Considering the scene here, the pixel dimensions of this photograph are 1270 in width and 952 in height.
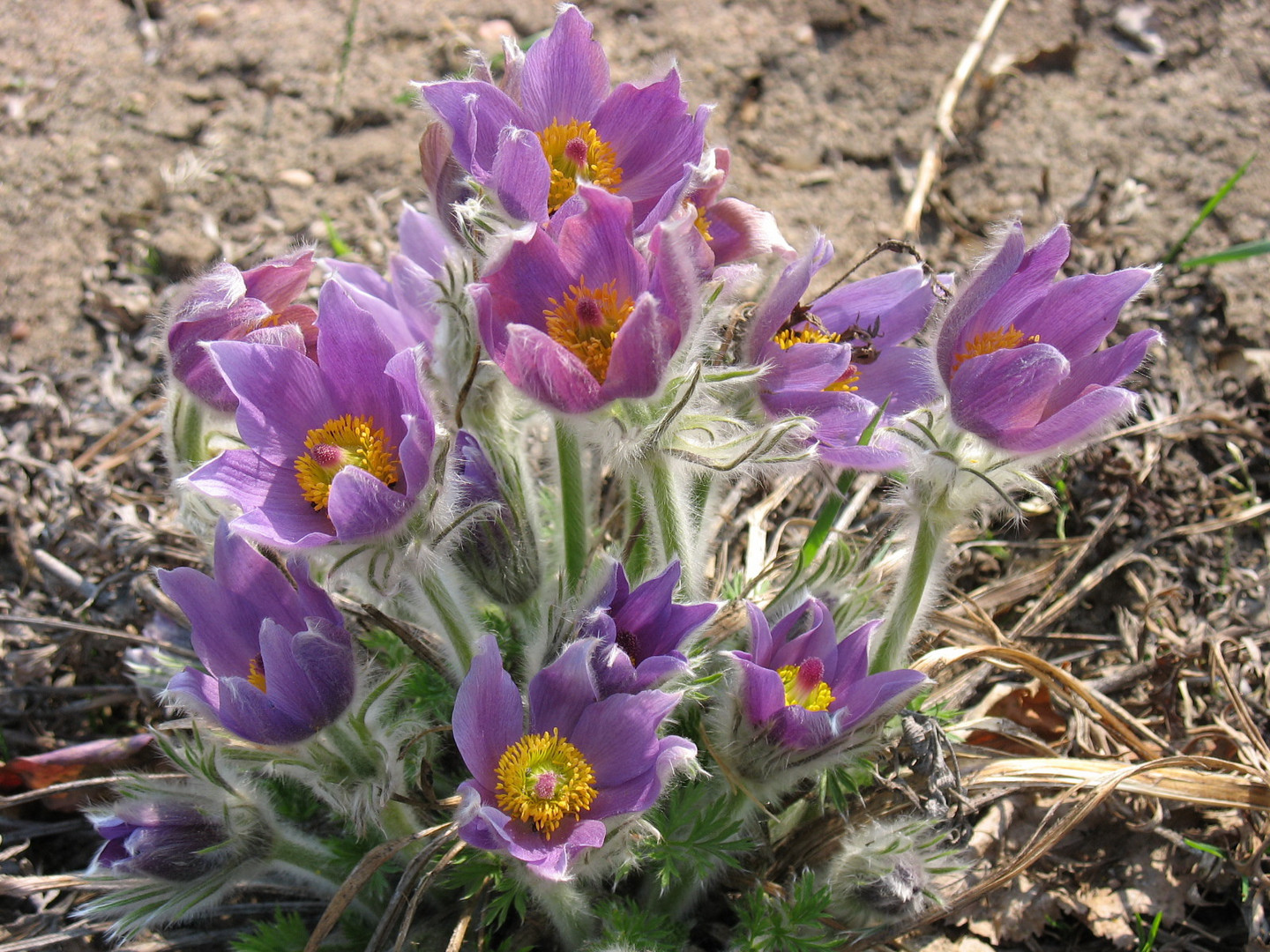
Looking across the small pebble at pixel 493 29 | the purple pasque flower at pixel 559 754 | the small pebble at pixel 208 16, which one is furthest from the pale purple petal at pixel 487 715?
the small pebble at pixel 208 16

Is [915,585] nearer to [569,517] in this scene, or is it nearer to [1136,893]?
[569,517]

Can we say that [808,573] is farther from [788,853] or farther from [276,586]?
[276,586]

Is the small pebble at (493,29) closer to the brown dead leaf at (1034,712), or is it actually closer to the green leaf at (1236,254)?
the green leaf at (1236,254)

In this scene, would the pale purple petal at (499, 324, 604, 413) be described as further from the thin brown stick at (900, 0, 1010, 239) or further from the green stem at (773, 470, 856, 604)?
the thin brown stick at (900, 0, 1010, 239)

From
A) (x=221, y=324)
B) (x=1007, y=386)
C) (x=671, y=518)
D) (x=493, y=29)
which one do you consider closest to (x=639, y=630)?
(x=671, y=518)

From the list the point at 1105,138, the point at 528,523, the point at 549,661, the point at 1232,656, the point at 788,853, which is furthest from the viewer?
the point at 1105,138

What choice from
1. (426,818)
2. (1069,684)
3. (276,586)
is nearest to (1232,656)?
(1069,684)
